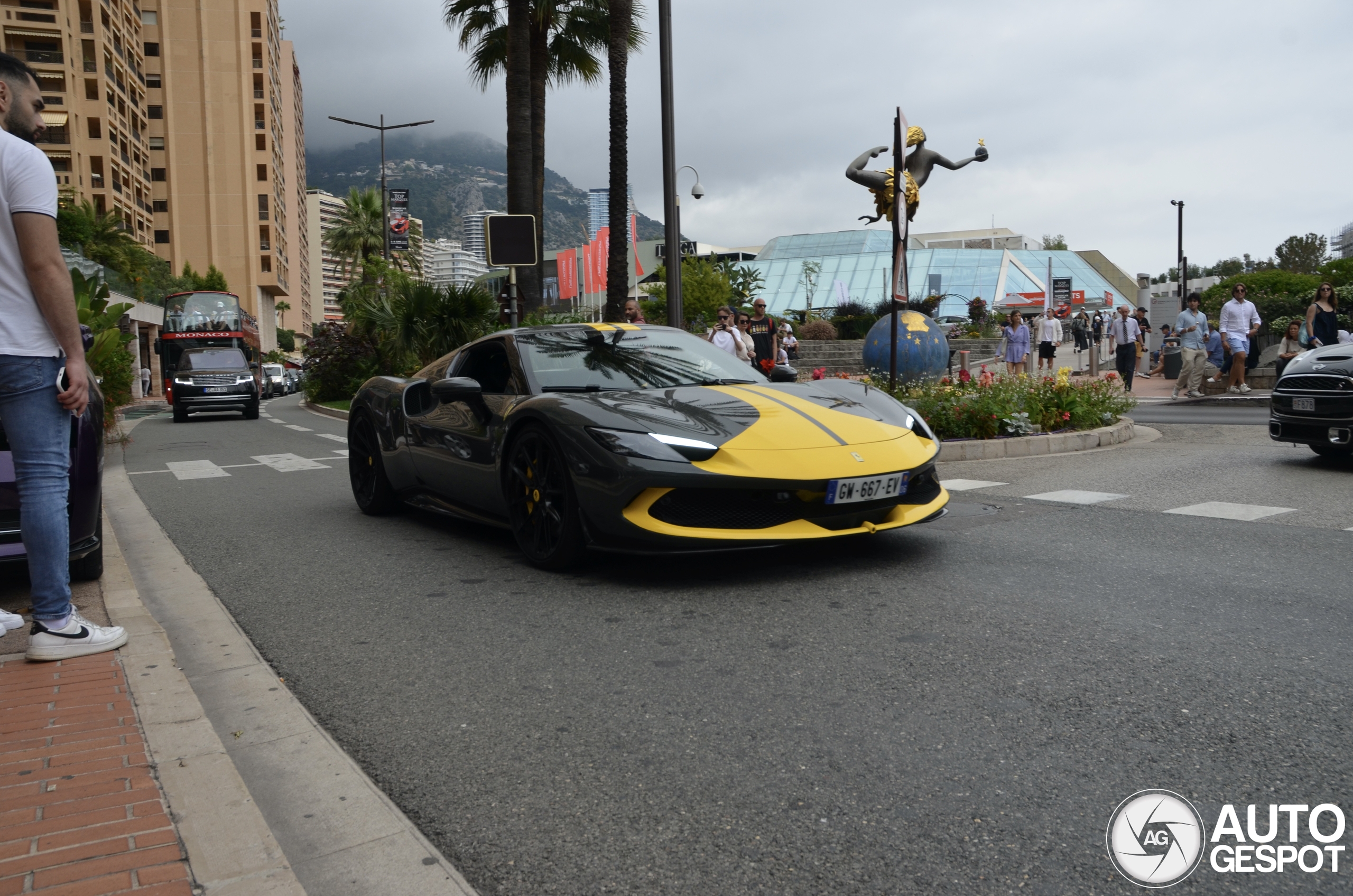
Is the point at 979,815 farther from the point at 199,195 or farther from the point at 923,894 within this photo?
the point at 199,195

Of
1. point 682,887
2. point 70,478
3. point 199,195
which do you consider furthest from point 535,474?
point 199,195

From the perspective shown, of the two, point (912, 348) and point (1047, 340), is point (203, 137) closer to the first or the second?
point (1047, 340)

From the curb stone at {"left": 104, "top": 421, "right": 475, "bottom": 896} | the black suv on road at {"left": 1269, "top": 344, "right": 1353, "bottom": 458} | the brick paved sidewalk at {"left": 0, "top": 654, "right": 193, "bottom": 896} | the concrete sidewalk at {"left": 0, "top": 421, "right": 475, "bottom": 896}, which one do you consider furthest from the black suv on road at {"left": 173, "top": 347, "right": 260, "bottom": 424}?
the brick paved sidewalk at {"left": 0, "top": 654, "right": 193, "bottom": 896}

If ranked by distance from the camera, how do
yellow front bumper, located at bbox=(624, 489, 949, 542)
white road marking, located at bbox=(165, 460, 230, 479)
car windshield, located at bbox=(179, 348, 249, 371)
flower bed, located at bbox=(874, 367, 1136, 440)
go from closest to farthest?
1. yellow front bumper, located at bbox=(624, 489, 949, 542)
2. flower bed, located at bbox=(874, 367, 1136, 440)
3. white road marking, located at bbox=(165, 460, 230, 479)
4. car windshield, located at bbox=(179, 348, 249, 371)

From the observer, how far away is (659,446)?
4531 millimetres

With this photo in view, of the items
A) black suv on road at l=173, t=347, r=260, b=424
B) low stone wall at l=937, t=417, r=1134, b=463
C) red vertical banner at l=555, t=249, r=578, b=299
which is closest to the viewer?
low stone wall at l=937, t=417, r=1134, b=463

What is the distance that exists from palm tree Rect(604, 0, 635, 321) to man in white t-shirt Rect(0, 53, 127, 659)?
1439cm

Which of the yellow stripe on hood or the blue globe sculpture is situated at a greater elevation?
the blue globe sculpture

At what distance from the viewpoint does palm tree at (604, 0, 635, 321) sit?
18.3 m

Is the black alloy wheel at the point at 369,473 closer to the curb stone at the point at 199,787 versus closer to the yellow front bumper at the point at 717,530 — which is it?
the yellow front bumper at the point at 717,530

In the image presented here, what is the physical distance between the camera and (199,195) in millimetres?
85562

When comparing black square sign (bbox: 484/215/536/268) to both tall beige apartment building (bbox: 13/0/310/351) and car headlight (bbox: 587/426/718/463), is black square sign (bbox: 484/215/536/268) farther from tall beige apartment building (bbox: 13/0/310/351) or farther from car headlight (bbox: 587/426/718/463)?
tall beige apartment building (bbox: 13/0/310/351)

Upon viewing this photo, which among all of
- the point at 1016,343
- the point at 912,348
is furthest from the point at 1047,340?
the point at 912,348

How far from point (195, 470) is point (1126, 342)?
15661mm
